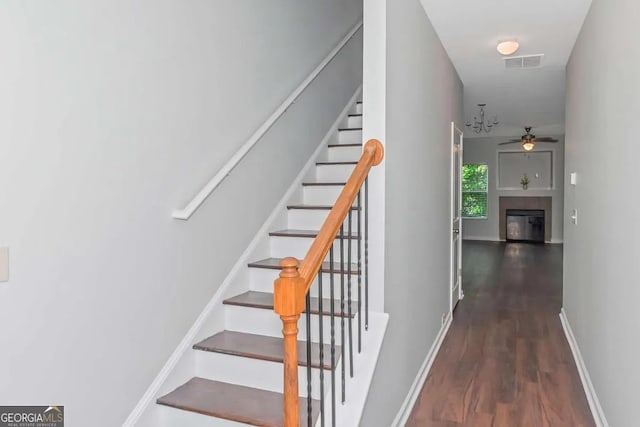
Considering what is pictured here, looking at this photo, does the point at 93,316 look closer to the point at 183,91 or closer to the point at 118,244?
the point at 118,244

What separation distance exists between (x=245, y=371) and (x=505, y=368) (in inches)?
82.9

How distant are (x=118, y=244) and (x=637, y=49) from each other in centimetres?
235

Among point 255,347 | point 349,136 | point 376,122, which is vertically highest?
point 349,136

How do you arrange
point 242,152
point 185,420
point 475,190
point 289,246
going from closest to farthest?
Result: 1. point 185,420
2. point 242,152
3. point 289,246
4. point 475,190

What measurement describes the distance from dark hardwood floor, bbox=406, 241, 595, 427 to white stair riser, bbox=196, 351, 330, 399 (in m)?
0.91

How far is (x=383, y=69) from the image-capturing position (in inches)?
96.4

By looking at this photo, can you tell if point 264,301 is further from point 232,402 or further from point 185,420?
point 185,420

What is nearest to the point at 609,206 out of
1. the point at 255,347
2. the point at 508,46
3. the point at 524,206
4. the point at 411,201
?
the point at 411,201

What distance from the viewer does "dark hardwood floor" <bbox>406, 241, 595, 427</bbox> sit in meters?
2.79

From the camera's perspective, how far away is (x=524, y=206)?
11.3m

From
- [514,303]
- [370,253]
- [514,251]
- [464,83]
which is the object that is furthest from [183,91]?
[514,251]

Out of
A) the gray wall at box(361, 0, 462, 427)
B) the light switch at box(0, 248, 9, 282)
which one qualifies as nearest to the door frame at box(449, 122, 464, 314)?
the gray wall at box(361, 0, 462, 427)

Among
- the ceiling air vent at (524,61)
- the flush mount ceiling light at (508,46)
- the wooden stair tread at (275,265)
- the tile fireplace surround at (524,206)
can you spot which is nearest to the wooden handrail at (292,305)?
the wooden stair tread at (275,265)

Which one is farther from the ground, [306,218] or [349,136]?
[349,136]
